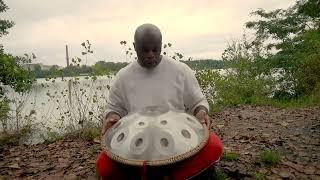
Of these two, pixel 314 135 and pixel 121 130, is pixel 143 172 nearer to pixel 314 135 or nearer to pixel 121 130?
pixel 121 130

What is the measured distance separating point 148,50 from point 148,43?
83 mm

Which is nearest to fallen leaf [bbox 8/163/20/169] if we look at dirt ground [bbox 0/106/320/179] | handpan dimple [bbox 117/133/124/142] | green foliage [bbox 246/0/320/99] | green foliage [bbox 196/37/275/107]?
dirt ground [bbox 0/106/320/179]

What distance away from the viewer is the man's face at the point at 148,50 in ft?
10.8

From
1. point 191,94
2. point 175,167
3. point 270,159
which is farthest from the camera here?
point 270,159

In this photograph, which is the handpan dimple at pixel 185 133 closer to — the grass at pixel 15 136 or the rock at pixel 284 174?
the rock at pixel 284 174

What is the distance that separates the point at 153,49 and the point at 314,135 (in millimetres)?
4218

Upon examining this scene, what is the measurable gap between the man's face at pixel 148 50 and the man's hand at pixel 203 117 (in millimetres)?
557

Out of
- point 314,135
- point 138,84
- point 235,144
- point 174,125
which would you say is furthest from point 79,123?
point 174,125

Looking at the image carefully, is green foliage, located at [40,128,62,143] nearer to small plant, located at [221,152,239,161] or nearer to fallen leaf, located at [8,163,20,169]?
fallen leaf, located at [8,163,20,169]

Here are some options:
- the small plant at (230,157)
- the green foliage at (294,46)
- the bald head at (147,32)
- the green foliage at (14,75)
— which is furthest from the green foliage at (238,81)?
the bald head at (147,32)

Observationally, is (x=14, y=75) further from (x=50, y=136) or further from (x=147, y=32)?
(x=147, y=32)

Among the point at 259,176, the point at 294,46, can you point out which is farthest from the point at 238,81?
the point at 259,176

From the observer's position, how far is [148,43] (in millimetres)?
3293

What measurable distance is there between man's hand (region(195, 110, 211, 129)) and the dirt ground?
1100 mm
